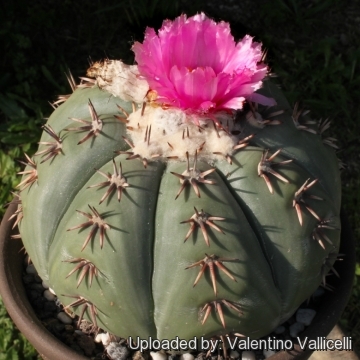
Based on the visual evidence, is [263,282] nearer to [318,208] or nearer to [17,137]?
[318,208]

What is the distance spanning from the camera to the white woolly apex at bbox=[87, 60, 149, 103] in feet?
3.51

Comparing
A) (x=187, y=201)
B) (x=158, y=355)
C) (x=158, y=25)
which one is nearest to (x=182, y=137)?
(x=187, y=201)

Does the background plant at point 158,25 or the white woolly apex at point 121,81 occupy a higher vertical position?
the white woolly apex at point 121,81

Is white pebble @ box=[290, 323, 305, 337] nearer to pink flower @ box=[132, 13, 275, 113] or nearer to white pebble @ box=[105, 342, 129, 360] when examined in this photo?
white pebble @ box=[105, 342, 129, 360]

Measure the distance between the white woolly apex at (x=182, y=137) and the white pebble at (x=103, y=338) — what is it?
0.43m

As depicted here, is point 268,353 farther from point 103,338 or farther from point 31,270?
point 31,270

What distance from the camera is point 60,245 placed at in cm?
101

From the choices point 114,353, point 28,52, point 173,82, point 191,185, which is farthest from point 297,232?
point 28,52

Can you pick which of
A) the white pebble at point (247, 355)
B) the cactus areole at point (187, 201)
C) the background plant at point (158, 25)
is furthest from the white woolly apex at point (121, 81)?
the background plant at point (158, 25)

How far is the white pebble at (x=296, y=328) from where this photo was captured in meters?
1.22

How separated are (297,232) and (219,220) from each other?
15cm

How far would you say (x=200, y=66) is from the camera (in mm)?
999

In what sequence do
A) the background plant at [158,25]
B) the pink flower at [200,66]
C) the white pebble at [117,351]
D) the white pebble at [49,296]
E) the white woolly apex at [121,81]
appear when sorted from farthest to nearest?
1. the background plant at [158,25]
2. the white pebble at [49,296]
3. the white pebble at [117,351]
4. the white woolly apex at [121,81]
5. the pink flower at [200,66]

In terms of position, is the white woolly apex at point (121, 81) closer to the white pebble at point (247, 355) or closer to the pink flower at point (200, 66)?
the pink flower at point (200, 66)
